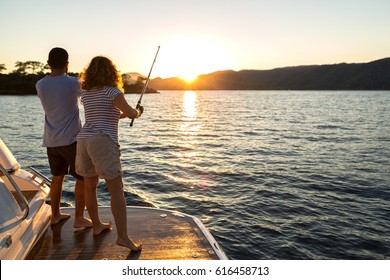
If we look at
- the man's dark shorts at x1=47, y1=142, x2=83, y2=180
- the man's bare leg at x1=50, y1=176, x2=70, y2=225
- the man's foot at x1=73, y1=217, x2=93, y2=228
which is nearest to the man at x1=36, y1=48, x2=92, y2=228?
the man's dark shorts at x1=47, y1=142, x2=83, y2=180

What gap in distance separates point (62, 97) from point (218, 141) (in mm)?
20626

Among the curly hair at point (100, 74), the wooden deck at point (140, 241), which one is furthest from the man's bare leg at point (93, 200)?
the curly hair at point (100, 74)

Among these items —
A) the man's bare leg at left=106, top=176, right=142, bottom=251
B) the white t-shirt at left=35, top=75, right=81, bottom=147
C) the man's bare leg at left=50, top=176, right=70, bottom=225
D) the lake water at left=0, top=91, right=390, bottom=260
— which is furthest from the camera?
the lake water at left=0, top=91, right=390, bottom=260

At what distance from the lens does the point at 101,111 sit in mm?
4156

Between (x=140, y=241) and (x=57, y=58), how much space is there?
2614 mm

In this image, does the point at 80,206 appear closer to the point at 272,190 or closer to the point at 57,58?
the point at 57,58

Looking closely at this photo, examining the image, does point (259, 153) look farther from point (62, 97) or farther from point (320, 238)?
point (62, 97)

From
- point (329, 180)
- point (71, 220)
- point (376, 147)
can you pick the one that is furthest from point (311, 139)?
point (71, 220)

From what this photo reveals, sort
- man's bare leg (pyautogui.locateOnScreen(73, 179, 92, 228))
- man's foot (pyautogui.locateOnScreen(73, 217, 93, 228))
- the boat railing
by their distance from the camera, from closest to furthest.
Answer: the boat railing → man's bare leg (pyautogui.locateOnScreen(73, 179, 92, 228)) → man's foot (pyautogui.locateOnScreen(73, 217, 93, 228))

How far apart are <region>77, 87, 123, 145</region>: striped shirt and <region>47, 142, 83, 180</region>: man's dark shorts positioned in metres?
0.70

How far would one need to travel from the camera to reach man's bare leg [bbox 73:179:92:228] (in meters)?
5.00

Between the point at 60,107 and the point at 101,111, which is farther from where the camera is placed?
the point at 60,107

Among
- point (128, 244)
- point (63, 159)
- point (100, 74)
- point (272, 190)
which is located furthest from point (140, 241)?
point (272, 190)

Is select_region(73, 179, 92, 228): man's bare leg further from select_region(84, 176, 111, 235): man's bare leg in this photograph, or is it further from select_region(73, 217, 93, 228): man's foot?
select_region(84, 176, 111, 235): man's bare leg
